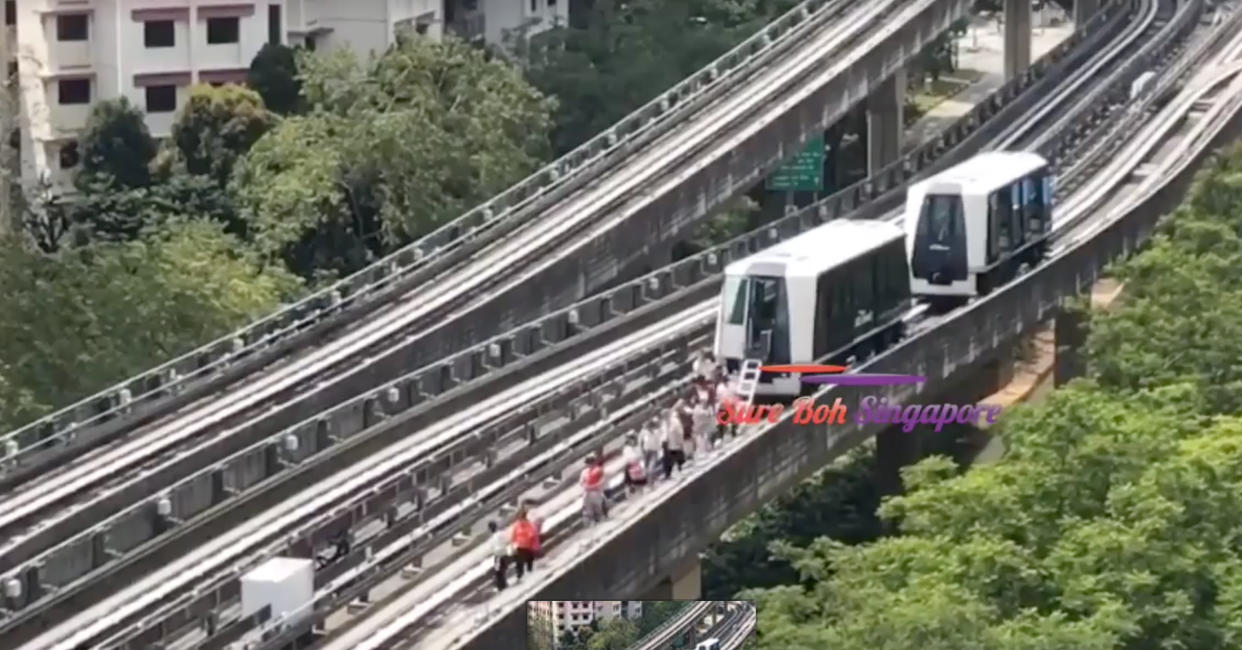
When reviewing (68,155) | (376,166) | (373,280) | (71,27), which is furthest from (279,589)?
(71,27)

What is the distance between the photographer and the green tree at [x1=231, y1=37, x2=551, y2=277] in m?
53.1

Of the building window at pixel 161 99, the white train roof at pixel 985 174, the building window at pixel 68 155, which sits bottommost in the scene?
the building window at pixel 68 155

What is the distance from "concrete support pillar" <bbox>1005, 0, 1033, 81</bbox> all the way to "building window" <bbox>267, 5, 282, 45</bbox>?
63.6 feet

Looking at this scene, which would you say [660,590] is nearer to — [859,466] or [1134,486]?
[1134,486]

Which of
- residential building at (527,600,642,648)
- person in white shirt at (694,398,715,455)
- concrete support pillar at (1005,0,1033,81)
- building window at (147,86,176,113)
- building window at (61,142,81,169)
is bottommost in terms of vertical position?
residential building at (527,600,642,648)

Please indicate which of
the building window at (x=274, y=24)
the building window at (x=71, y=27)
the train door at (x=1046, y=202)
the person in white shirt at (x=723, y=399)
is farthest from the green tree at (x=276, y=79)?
the person in white shirt at (x=723, y=399)

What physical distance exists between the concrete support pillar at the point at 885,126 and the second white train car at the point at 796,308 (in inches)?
1030

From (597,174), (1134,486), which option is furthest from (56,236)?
(1134,486)

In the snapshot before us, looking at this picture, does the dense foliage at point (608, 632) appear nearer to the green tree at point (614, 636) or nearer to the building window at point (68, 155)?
the green tree at point (614, 636)

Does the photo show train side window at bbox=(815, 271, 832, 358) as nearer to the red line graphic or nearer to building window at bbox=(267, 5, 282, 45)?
the red line graphic

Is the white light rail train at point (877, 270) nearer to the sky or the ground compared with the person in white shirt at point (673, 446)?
nearer to the sky

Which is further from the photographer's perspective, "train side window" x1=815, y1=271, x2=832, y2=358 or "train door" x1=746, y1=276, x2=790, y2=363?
"train side window" x1=815, y1=271, x2=832, y2=358

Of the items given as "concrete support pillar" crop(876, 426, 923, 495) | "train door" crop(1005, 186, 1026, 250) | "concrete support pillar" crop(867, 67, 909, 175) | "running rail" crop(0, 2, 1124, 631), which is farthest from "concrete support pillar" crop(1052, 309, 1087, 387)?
"concrete support pillar" crop(867, 67, 909, 175)

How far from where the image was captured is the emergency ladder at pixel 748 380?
34.8m
